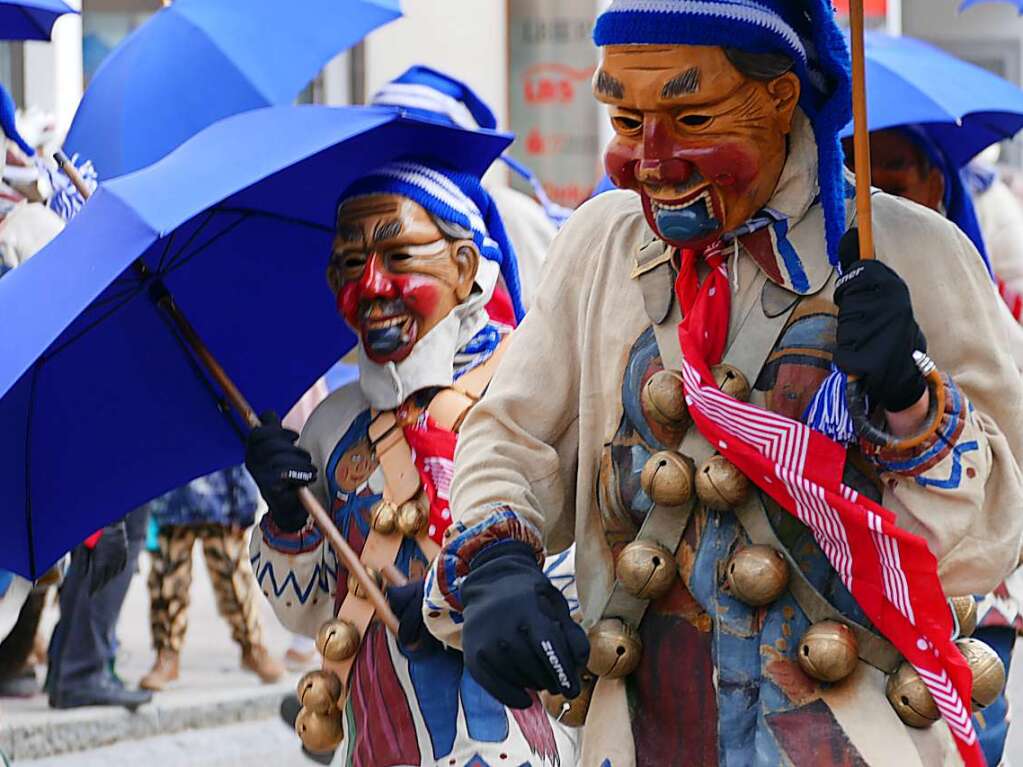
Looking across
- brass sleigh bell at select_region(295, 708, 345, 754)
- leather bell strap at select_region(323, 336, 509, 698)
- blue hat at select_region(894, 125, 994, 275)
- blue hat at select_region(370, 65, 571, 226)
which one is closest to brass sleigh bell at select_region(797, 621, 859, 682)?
leather bell strap at select_region(323, 336, 509, 698)

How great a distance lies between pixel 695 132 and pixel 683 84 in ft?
0.23

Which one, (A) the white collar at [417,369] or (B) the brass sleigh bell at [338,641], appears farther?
(A) the white collar at [417,369]

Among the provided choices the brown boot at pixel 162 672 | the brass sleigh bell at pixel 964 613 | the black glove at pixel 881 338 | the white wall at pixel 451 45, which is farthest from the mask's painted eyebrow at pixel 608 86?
the white wall at pixel 451 45

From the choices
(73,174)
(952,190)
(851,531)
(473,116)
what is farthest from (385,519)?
(473,116)

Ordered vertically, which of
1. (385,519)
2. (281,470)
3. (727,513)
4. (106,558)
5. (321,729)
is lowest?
(106,558)

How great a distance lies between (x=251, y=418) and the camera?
4.32 metres

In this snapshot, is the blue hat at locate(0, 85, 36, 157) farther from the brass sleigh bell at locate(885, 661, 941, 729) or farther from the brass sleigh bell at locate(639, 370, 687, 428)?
the brass sleigh bell at locate(885, 661, 941, 729)

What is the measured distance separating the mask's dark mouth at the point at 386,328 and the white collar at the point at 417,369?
3cm

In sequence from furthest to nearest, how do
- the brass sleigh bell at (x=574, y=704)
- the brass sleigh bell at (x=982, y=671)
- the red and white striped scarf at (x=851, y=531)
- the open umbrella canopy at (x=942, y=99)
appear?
the open umbrella canopy at (x=942, y=99) → the brass sleigh bell at (x=574, y=704) → the brass sleigh bell at (x=982, y=671) → the red and white striped scarf at (x=851, y=531)

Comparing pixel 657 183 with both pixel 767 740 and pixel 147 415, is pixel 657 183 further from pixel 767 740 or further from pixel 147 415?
pixel 147 415

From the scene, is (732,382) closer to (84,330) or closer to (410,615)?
(410,615)

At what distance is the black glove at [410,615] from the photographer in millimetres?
4078

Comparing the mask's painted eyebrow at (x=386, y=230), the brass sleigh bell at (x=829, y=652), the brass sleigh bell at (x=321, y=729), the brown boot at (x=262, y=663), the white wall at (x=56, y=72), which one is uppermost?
the mask's painted eyebrow at (x=386, y=230)

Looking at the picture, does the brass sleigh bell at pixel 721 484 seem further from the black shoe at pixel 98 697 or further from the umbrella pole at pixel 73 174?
the black shoe at pixel 98 697
